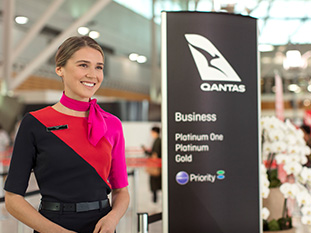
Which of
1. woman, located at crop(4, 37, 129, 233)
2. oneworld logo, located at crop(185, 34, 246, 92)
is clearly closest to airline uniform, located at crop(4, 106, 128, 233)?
woman, located at crop(4, 37, 129, 233)

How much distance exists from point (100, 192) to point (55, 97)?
49.0 feet

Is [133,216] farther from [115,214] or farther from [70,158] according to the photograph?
[70,158]

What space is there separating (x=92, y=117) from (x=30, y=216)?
1.44ft

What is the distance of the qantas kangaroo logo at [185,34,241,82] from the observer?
8.93 ft

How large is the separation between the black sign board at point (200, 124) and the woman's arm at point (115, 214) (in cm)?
87

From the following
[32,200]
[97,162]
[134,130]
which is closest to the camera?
[97,162]

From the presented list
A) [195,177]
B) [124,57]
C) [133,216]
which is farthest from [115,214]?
[124,57]

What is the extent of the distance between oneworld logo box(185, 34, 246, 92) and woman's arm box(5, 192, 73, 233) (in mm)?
1435

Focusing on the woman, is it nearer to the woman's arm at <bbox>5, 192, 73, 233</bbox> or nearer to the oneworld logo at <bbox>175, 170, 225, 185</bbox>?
the woman's arm at <bbox>5, 192, 73, 233</bbox>

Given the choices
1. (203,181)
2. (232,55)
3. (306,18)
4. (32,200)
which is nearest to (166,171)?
(203,181)

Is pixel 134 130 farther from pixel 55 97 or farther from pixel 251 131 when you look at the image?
pixel 251 131

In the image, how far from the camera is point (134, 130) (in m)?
17.4

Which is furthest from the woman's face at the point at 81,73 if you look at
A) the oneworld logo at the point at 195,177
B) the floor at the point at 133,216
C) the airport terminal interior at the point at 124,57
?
the floor at the point at 133,216

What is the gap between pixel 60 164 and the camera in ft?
5.40
